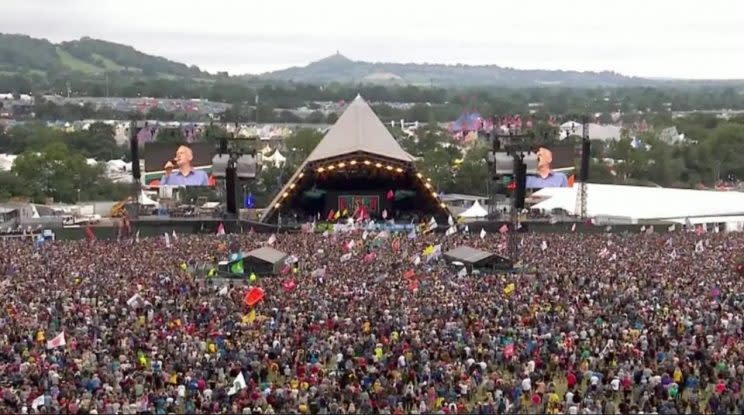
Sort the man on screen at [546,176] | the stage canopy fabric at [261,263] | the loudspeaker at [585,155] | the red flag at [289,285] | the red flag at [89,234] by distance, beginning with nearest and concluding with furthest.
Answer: the red flag at [289,285], the stage canopy fabric at [261,263], the red flag at [89,234], the loudspeaker at [585,155], the man on screen at [546,176]

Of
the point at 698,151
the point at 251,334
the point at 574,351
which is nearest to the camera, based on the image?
the point at 574,351

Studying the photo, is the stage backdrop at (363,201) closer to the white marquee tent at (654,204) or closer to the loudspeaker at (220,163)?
the white marquee tent at (654,204)

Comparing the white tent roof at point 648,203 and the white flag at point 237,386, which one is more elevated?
the white flag at point 237,386

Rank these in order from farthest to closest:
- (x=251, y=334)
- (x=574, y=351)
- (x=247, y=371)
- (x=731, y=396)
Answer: (x=251, y=334) < (x=574, y=351) < (x=247, y=371) < (x=731, y=396)

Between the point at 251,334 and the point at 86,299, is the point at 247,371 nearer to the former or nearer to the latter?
the point at 251,334

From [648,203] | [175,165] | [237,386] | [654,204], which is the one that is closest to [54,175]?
[175,165]

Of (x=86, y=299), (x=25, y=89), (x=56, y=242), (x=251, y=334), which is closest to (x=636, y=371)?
(x=251, y=334)

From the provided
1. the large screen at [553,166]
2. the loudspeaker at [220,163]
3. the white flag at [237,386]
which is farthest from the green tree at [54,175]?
the white flag at [237,386]
